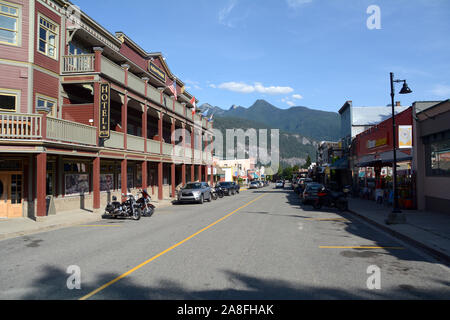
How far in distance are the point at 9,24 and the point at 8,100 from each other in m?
3.65

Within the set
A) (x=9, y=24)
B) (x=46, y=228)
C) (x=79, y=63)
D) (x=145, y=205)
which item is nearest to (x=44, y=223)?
(x=46, y=228)

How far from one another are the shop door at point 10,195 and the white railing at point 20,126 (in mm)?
2851

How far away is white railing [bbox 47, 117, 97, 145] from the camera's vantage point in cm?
1617

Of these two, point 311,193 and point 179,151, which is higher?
point 179,151

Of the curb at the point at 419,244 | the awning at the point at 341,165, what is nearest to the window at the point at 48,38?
the curb at the point at 419,244

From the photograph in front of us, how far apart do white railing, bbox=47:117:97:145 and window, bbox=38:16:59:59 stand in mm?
4356

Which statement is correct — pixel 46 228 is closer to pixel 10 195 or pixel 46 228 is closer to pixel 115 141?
pixel 10 195

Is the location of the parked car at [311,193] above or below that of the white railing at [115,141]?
below

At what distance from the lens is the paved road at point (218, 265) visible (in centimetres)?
585

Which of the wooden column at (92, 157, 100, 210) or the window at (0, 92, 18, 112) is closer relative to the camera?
the window at (0, 92, 18, 112)

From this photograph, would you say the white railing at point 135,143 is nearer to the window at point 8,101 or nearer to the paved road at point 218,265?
the window at point 8,101

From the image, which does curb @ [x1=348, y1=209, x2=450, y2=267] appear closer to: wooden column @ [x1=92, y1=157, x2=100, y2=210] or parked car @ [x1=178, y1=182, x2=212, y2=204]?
Answer: wooden column @ [x1=92, y1=157, x2=100, y2=210]

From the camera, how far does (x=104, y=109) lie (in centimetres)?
1966

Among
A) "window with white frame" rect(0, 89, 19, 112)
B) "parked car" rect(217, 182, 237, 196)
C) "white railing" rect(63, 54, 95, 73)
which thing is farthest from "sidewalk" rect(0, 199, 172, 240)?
"parked car" rect(217, 182, 237, 196)
